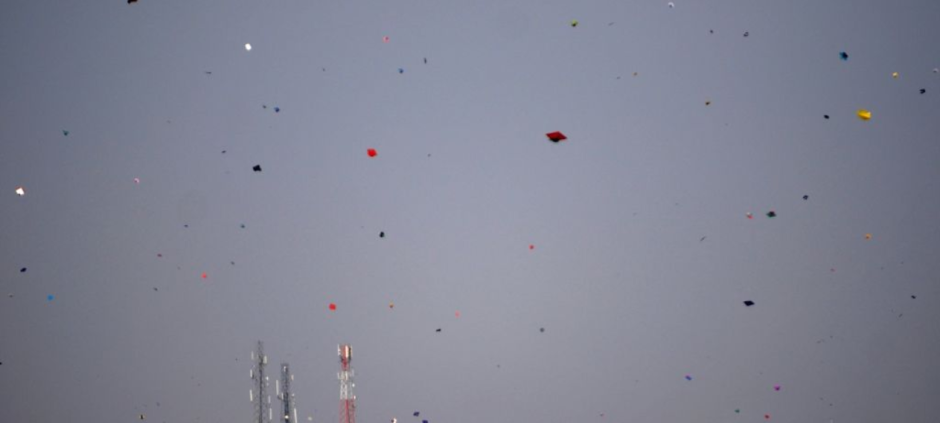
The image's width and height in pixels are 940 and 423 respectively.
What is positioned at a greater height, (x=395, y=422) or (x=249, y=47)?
(x=249, y=47)

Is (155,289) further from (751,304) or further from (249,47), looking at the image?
(751,304)

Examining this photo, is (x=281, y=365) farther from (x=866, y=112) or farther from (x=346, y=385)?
(x=866, y=112)

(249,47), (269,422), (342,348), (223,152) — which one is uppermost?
(249,47)

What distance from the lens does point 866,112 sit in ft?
46.5

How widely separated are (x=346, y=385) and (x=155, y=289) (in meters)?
6.55

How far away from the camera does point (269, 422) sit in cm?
2609

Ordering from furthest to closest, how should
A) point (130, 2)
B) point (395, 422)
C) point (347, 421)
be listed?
1. point (347, 421)
2. point (395, 422)
3. point (130, 2)

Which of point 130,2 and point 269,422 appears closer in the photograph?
point 130,2

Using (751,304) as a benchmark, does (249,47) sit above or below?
above

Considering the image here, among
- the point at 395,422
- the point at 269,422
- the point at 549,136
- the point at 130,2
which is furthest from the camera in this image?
the point at 269,422

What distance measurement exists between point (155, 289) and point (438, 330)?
14.6 ft

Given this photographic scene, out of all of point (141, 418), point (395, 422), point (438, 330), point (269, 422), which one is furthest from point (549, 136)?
point (269, 422)

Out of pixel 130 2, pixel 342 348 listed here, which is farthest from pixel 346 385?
pixel 130 2

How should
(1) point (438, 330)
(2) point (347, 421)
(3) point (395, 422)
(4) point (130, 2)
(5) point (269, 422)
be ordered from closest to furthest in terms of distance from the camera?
(4) point (130, 2) < (1) point (438, 330) < (3) point (395, 422) < (2) point (347, 421) < (5) point (269, 422)
